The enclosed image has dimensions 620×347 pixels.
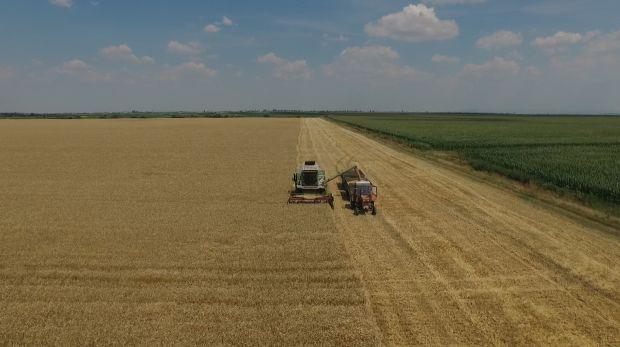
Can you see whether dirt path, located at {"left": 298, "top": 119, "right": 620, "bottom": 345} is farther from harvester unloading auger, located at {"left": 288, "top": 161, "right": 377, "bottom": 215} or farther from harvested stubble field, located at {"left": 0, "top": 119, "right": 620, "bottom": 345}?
harvester unloading auger, located at {"left": 288, "top": 161, "right": 377, "bottom": 215}

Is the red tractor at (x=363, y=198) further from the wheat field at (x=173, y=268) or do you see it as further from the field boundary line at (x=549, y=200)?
the field boundary line at (x=549, y=200)

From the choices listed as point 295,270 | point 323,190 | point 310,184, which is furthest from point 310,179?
point 295,270

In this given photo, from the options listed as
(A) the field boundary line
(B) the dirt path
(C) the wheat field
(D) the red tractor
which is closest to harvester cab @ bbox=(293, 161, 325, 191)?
(C) the wheat field

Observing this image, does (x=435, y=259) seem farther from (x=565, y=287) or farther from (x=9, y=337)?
(x=9, y=337)

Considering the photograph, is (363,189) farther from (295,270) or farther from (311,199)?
(295,270)

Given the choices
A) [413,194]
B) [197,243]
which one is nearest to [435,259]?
[197,243]
